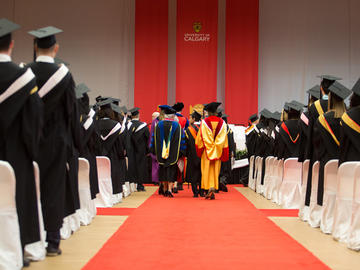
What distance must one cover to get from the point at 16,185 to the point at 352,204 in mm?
3070

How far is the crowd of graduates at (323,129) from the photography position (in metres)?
5.07

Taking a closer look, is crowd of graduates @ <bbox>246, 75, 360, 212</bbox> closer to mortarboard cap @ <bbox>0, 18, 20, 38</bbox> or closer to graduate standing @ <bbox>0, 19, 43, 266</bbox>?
graduate standing @ <bbox>0, 19, 43, 266</bbox>

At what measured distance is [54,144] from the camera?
4355 millimetres

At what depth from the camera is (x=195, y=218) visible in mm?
6934

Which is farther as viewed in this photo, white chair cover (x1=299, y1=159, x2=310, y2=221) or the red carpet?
white chair cover (x1=299, y1=159, x2=310, y2=221)

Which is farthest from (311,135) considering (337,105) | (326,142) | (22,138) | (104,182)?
(22,138)

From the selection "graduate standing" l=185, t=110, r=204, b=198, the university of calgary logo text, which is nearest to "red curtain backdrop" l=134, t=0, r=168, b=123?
the university of calgary logo text

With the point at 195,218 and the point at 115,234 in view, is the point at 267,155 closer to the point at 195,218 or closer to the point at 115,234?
the point at 195,218

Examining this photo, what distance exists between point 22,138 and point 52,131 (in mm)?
599

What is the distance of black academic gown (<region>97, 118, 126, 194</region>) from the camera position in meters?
8.58

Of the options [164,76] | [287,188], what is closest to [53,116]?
[287,188]

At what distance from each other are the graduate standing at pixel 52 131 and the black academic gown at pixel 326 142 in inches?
115

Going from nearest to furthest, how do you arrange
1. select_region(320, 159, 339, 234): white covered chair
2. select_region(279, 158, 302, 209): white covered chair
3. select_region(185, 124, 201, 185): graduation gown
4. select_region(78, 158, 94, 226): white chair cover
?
select_region(320, 159, 339, 234): white covered chair, select_region(78, 158, 94, 226): white chair cover, select_region(279, 158, 302, 209): white covered chair, select_region(185, 124, 201, 185): graduation gown

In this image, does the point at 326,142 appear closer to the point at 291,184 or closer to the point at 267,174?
the point at 291,184
